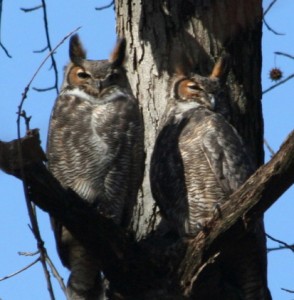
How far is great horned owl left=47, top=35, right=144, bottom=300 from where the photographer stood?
14.0 feet

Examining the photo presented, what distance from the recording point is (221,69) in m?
4.59

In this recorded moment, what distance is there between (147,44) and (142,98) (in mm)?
294

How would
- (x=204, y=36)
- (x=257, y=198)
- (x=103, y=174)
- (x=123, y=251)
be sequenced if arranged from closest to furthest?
(x=257, y=198), (x=123, y=251), (x=103, y=174), (x=204, y=36)

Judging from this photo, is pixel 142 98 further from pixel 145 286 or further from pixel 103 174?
pixel 145 286

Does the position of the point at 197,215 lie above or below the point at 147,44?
below

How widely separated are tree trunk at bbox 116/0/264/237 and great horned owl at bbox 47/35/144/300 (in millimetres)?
239

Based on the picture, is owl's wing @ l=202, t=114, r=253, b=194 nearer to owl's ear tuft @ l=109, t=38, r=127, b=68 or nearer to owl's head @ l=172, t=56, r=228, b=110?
owl's head @ l=172, t=56, r=228, b=110

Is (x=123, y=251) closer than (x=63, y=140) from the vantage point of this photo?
Yes

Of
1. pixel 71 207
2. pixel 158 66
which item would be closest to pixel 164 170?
pixel 158 66

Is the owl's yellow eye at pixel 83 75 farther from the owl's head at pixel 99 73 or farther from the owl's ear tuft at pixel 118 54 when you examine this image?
the owl's ear tuft at pixel 118 54

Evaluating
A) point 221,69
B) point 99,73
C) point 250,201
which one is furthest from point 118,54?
point 250,201

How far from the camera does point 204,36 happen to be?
4707mm

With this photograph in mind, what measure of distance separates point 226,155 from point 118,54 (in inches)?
30.9

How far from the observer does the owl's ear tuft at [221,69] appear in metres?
4.59
